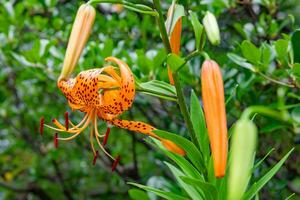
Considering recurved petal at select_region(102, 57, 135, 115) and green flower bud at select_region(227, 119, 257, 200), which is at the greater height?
green flower bud at select_region(227, 119, 257, 200)

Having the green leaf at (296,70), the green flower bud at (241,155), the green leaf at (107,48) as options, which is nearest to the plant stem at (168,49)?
the green leaf at (296,70)

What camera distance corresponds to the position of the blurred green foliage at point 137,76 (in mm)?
1481

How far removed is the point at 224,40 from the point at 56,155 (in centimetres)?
97

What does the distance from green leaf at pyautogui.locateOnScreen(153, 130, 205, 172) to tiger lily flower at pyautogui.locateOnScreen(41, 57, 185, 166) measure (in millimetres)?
19

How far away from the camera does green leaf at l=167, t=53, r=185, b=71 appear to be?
3.05ft

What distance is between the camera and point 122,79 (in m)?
1.05

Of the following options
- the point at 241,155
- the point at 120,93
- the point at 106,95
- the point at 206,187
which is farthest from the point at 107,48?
the point at 241,155

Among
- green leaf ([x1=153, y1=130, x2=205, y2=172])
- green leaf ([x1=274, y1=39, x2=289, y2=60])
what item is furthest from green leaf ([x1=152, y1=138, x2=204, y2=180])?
green leaf ([x1=274, y1=39, x2=289, y2=60])

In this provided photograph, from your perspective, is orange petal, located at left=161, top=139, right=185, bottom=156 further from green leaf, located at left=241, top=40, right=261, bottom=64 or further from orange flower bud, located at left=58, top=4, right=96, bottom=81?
green leaf, located at left=241, top=40, right=261, bottom=64

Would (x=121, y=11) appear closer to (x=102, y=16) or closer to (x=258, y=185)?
(x=102, y=16)

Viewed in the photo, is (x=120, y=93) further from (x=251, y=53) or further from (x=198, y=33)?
(x=251, y=53)

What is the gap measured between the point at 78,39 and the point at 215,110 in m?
0.31

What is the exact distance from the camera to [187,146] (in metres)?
1.01

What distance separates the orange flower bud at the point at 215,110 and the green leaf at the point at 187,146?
0.50ft
